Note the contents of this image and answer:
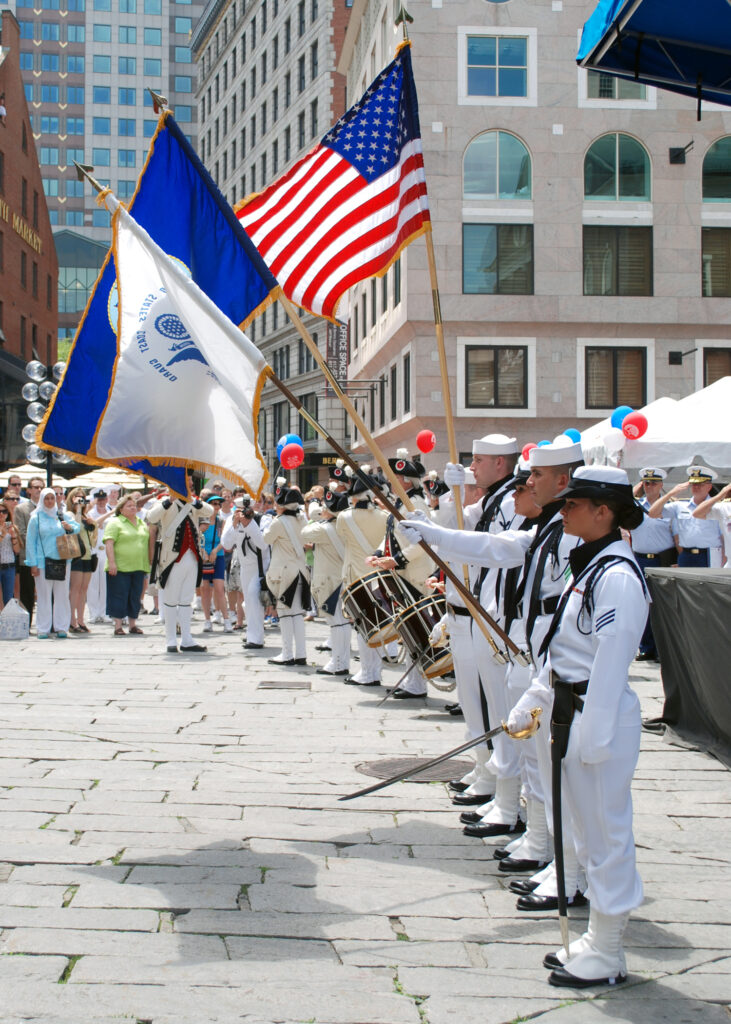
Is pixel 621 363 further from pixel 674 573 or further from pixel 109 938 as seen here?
pixel 109 938

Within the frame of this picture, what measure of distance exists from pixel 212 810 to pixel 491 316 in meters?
27.0

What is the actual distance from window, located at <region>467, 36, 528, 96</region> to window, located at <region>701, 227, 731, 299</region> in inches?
267

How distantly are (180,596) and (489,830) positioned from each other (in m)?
8.23

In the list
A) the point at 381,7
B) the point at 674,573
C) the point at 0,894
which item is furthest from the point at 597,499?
the point at 381,7

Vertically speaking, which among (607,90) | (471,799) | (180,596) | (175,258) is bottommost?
(471,799)

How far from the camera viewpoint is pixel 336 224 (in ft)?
23.3

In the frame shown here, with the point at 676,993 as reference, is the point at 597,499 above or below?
above

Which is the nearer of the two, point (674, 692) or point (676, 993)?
point (676, 993)

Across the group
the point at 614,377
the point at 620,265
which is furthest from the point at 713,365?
the point at 620,265

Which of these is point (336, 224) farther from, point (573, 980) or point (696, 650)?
point (573, 980)

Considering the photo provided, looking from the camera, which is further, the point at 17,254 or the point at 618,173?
the point at 17,254

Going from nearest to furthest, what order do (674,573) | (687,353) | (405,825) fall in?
(405,825) < (674,573) < (687,353)

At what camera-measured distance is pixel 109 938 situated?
4387 millimetres

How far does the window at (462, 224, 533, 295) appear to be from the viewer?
32031 mm
